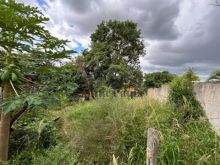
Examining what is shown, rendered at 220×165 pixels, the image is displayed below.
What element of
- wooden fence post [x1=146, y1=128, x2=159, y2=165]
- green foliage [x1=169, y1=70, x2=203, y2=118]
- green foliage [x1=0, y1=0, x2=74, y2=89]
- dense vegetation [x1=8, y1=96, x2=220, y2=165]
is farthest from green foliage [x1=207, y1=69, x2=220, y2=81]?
wooden fence post [x1=146, y1=128, x2=159, y2=165]

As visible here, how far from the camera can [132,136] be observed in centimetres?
438

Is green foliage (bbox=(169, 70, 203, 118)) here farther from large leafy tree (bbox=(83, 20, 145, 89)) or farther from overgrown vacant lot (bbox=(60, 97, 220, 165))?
large leafy tree (bbox=(83, 20, 145, 89))

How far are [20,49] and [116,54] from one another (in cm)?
1364

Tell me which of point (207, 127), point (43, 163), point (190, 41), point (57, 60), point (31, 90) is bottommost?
point (43, 163)

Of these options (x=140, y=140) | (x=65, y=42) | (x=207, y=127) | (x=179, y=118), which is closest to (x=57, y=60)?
(x=65, y=42)

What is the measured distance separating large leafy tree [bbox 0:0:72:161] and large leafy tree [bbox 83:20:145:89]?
11296 millimetres

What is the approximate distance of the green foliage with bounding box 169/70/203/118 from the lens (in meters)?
5.56

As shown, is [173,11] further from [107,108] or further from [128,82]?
[128,82]

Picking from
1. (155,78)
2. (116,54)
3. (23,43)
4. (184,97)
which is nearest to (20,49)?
(23,43)

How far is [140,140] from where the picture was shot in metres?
4.32

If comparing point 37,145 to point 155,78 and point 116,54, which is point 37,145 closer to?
point 116,54

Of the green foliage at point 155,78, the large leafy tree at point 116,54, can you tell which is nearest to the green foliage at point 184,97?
the large leafy tree at point 116,54

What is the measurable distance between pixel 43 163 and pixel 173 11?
370cm

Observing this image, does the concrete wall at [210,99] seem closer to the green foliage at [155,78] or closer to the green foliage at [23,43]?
the green foliage at [23,43]
